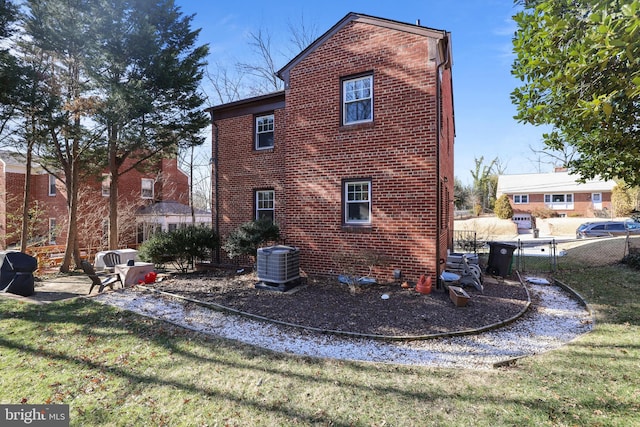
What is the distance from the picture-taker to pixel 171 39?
12.6m

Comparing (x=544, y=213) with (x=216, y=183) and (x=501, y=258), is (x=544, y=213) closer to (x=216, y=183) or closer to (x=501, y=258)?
(x=501, y=258)

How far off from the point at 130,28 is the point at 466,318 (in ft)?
48.0

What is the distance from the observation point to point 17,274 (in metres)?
8.11

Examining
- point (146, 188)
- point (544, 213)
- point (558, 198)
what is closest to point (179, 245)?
point (146, 188)

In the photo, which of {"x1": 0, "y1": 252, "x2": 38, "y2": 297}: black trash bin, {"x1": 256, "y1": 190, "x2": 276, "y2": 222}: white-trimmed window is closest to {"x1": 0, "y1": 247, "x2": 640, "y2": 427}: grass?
{"x1": 0, "y1": 252, "x2": 38, "y2": 297}: black trash bin

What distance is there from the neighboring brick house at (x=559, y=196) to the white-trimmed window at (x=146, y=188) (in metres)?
38.6

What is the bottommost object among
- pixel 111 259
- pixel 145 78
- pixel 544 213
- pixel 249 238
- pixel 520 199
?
pixel 111 259

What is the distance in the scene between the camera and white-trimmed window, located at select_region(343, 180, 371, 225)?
898 cm

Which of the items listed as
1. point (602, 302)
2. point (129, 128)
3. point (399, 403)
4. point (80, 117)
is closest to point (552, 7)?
point (399, 403)

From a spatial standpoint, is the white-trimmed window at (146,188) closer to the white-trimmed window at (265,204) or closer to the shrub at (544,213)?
the white-trimmed window at (265,204)

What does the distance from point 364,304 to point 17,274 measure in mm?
9286

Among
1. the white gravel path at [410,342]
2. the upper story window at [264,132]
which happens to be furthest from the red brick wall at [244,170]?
the white gravel path at [410,342]

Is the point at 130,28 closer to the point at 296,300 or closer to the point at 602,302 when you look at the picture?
the point at 296,300

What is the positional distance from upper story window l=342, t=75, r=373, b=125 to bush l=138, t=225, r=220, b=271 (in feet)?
21.6
